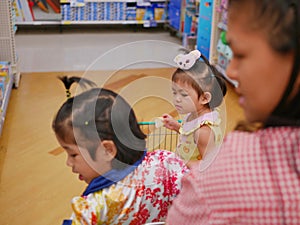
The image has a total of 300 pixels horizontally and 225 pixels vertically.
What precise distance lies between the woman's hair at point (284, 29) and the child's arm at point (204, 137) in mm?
1270

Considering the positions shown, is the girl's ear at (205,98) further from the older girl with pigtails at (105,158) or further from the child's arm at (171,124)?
the older girl with pigtails at (105,158)

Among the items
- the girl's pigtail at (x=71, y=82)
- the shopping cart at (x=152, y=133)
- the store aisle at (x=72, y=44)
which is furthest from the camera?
the store aisle at (x=72, y=44)

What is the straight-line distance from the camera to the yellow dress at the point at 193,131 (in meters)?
1.80

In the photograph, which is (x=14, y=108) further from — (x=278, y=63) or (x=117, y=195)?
(x=278, y=63)

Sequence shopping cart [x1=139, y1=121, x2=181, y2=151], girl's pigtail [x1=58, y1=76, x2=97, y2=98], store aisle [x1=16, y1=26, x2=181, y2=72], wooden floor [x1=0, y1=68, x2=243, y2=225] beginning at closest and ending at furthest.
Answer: girl's pigtail [x1=58, y1=76, x2=97, y2=98] → shopping cart [x1=139, y1=121, x2=181, y2=151] → wooden floor [x1=0, y1=68, x2=243, y2=225] → store aisle [x1=16, y1=26, x2=181, y2=72]

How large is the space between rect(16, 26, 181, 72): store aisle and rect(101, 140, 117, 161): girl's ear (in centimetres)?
382

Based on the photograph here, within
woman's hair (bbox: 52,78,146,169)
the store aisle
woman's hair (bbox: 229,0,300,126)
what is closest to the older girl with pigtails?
woman's hair (bbox: 52,78,146,169)

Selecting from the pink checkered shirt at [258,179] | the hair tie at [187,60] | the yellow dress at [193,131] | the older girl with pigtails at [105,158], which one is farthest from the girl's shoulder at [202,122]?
the pink checkered shirt at [258,179]

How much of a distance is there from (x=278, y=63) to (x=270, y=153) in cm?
11

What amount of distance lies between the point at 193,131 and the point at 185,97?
0.14 meters

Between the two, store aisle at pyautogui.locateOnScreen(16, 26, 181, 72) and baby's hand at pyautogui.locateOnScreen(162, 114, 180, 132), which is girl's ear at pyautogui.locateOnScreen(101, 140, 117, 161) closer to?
baby's hand at pyautogui.locateOnScreen(162, 114, 180, 132)

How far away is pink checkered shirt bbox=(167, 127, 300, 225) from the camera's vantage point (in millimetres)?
527

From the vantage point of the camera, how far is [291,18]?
0.49m

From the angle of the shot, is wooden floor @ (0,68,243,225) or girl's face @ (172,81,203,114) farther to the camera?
wooden floor @ (0,68,243,225)
